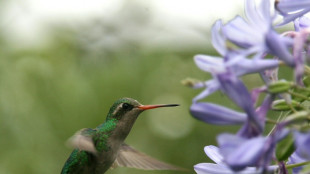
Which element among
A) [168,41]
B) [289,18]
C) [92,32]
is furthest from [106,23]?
[289,18]

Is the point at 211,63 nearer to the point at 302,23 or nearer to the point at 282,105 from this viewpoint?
the point at 282,105

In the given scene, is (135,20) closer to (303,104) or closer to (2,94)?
(2,94)

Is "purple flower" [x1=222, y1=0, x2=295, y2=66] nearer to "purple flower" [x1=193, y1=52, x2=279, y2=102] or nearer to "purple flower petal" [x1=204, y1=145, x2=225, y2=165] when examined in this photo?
"purple flower" [x1=193, y1=52, x2=279, y2=102]

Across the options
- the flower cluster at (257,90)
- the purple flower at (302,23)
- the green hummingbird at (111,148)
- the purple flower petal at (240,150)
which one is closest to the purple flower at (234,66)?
the flower cluster at (257,90)

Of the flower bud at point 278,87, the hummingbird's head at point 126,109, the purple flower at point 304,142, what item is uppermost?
the hummingbird's head at point 126,109

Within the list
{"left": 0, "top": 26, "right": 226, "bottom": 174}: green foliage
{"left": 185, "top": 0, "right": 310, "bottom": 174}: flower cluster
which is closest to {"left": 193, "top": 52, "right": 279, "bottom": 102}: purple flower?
{"left": 185, "top": 0, "right": 310, "bottom": 174}: flower cluster

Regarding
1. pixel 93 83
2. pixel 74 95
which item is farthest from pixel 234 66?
pixel 93 83

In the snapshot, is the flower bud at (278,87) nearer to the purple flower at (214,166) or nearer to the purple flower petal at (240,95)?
the purple flower petal at (240,95)
